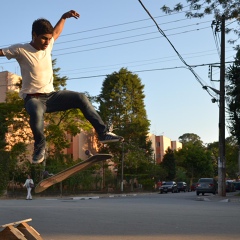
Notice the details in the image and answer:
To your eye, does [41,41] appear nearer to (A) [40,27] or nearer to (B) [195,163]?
(A) [40,27]

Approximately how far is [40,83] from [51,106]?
39 cm

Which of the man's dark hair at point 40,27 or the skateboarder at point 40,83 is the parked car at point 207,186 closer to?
the skateboarder at point 40,83

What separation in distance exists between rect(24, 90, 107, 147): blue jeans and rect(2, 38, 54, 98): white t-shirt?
14 cm

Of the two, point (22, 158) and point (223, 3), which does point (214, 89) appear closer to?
point (223, 3)

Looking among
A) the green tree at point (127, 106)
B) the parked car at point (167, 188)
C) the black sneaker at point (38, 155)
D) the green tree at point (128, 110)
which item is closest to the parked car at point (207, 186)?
the parked car at point (167, 188)

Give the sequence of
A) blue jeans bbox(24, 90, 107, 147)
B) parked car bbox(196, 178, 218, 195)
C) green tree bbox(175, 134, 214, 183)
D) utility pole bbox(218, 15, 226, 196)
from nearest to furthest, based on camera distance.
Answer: blue jeans bbox(24, 90, 107, 147), utility pole bbox(218, 15, 226, 196), parked car bbox(196, 178, 218, 195), green tree bbox(175, 134, 214, 183)

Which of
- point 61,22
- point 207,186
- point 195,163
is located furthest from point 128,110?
point 61,22

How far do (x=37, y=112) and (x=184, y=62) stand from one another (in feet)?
71.3

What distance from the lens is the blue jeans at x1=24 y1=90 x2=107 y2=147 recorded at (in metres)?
5.52

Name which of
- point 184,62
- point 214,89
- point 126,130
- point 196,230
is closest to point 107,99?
point 126,130

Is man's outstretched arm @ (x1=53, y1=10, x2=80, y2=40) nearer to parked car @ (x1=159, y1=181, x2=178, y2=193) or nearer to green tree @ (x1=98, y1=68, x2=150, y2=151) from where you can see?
parked car @ (x1=159, y1=181, x2=178, y2=193)

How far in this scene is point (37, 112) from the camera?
5.50 m

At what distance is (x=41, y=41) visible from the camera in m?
5.44

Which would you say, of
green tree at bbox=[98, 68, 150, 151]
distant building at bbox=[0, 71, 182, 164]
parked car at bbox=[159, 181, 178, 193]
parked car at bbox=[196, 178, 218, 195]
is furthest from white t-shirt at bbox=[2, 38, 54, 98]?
green tree at bbox=[98, 68, 150, 151]
